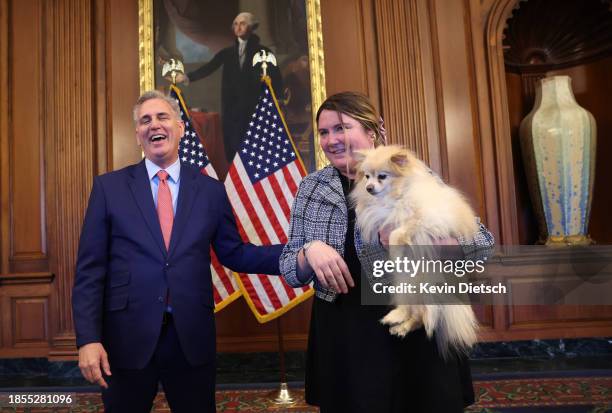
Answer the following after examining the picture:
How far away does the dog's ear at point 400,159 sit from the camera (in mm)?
1480

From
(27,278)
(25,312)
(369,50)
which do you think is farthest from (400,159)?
(25,312)

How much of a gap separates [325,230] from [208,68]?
3.92 m

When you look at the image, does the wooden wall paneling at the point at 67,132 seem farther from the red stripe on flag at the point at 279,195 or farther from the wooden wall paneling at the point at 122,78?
the red stripe on flag at the point at 279,195

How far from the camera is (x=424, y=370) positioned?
51.8 inches

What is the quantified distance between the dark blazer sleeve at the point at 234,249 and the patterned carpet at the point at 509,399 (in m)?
1.84

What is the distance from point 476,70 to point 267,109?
Result: 2.26 meters

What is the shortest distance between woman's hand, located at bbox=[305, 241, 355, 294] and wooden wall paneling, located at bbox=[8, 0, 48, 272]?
4528mm

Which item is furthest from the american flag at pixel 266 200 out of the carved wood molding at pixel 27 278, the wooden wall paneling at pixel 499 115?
the carved wood molding at pixel 27 278

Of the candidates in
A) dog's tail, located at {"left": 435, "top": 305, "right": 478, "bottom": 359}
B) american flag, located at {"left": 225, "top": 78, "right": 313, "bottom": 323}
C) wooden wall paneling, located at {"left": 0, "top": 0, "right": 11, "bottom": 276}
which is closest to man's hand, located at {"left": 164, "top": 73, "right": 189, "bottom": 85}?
american flag, located at {"left": 225, "top": 78, "right": 313, "bottom": 323}

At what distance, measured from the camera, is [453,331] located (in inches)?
50.8

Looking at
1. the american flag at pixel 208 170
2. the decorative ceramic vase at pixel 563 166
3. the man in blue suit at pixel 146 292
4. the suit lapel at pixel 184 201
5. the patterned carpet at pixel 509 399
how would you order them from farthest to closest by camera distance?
the decorative ceramic vase at pixel 563 166 < the american flag at pixel 208 170 < the patterned carpet at pixel 509 399 < the suit lapel at pixel 184 201 < the man in blue suit at pixel 146 292

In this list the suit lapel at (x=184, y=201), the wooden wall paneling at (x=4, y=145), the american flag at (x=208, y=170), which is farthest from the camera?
the wooden wall paneling at (x=4, y=145)

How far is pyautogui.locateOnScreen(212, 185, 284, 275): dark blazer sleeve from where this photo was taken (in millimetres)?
2133

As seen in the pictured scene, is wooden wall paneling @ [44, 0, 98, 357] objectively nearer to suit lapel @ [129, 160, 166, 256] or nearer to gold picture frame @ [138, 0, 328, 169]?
gold picture frame @ [138, 0, 328, 169]
